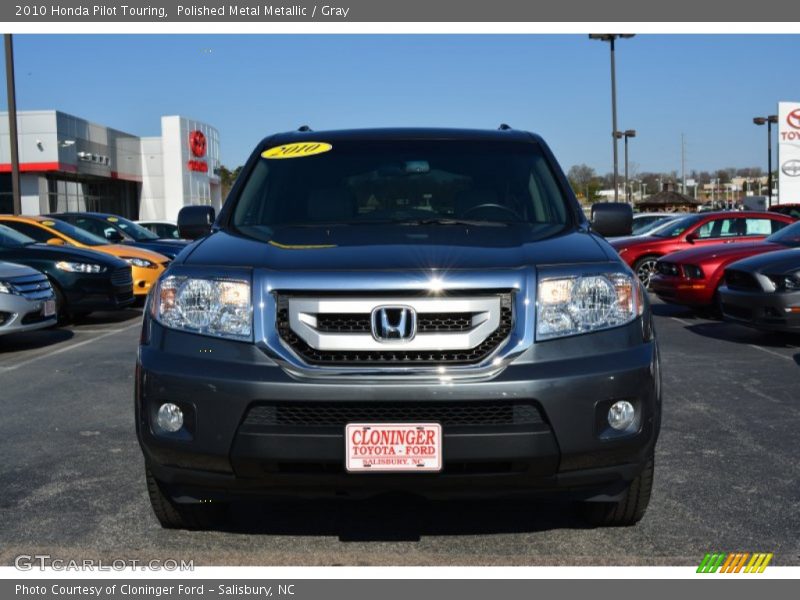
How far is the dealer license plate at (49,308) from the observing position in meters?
10.0

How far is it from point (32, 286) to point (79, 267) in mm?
2283

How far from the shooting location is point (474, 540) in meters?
3.83

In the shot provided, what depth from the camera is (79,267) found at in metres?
12.2

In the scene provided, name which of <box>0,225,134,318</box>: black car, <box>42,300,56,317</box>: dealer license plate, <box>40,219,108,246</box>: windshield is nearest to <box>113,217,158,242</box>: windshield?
<box>40,219,108,246</box>: windshield

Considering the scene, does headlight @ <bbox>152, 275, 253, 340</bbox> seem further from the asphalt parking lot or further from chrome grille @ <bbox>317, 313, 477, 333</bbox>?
the asphalt parking lot

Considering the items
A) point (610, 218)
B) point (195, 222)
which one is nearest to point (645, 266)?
point (610, 218)

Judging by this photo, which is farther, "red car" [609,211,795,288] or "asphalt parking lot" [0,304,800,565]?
"red car" [609,211,795,288]

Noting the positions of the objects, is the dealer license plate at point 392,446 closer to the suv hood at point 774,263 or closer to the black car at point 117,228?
the suv hood at point 774,263

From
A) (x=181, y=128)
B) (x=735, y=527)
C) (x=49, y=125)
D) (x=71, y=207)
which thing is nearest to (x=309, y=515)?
(x=735, y=527)

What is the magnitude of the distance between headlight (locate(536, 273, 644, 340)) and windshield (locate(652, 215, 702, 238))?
13024mm

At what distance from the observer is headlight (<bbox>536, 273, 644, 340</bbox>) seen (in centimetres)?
334

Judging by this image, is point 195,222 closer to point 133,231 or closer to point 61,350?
point 61,350

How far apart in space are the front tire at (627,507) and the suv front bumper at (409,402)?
32 cm

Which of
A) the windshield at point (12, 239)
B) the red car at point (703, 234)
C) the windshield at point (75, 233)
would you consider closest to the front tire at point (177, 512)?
the windshield at point (12, 239)
